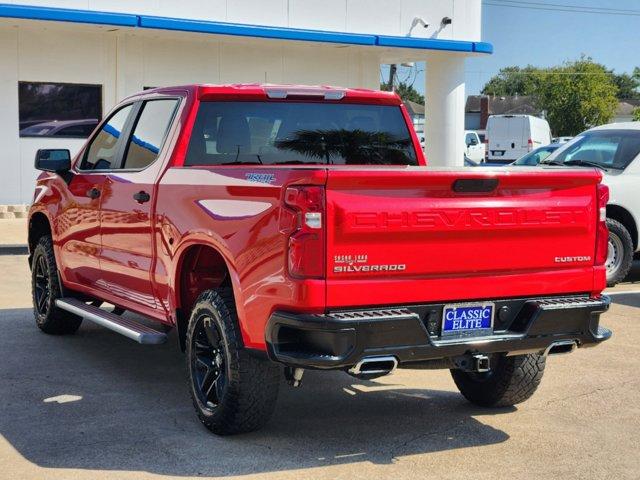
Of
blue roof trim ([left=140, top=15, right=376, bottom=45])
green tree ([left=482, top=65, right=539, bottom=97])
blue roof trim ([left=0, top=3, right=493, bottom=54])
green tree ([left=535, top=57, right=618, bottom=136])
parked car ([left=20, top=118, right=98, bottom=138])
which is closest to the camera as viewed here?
blue roof trim ([left=0, top=3, right=493, bottom=54])

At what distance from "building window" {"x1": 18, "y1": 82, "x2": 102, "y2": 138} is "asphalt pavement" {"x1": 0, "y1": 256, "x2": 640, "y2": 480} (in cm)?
1347

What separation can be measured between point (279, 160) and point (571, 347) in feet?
7.20

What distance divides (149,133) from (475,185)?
2.61 metres

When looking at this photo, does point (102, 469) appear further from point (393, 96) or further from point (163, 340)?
point (393, 96)

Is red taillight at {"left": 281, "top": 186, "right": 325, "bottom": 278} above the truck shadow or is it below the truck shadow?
above

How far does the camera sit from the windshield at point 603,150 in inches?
491

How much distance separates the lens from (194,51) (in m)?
22.5

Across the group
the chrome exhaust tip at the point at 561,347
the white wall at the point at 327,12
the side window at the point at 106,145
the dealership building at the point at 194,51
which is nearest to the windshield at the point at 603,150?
the side window at the point at 106,145

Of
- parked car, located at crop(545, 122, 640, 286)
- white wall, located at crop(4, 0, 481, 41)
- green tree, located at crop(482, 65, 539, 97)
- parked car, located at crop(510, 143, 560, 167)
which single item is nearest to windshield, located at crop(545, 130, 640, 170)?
parked car, located at crop(545, 122, 640, 286)

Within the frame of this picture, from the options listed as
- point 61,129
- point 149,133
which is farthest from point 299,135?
point 61,129

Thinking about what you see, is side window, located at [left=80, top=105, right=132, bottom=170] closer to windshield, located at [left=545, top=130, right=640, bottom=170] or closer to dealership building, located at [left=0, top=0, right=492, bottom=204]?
windshield, located at [left=545, top=130, right=640, bottom=170]

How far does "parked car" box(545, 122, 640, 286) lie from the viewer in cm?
1212

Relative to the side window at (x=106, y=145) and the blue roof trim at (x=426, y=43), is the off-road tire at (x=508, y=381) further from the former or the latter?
the blue roof trim at (x=426, y=43)

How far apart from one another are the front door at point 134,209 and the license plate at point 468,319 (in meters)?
2.15
